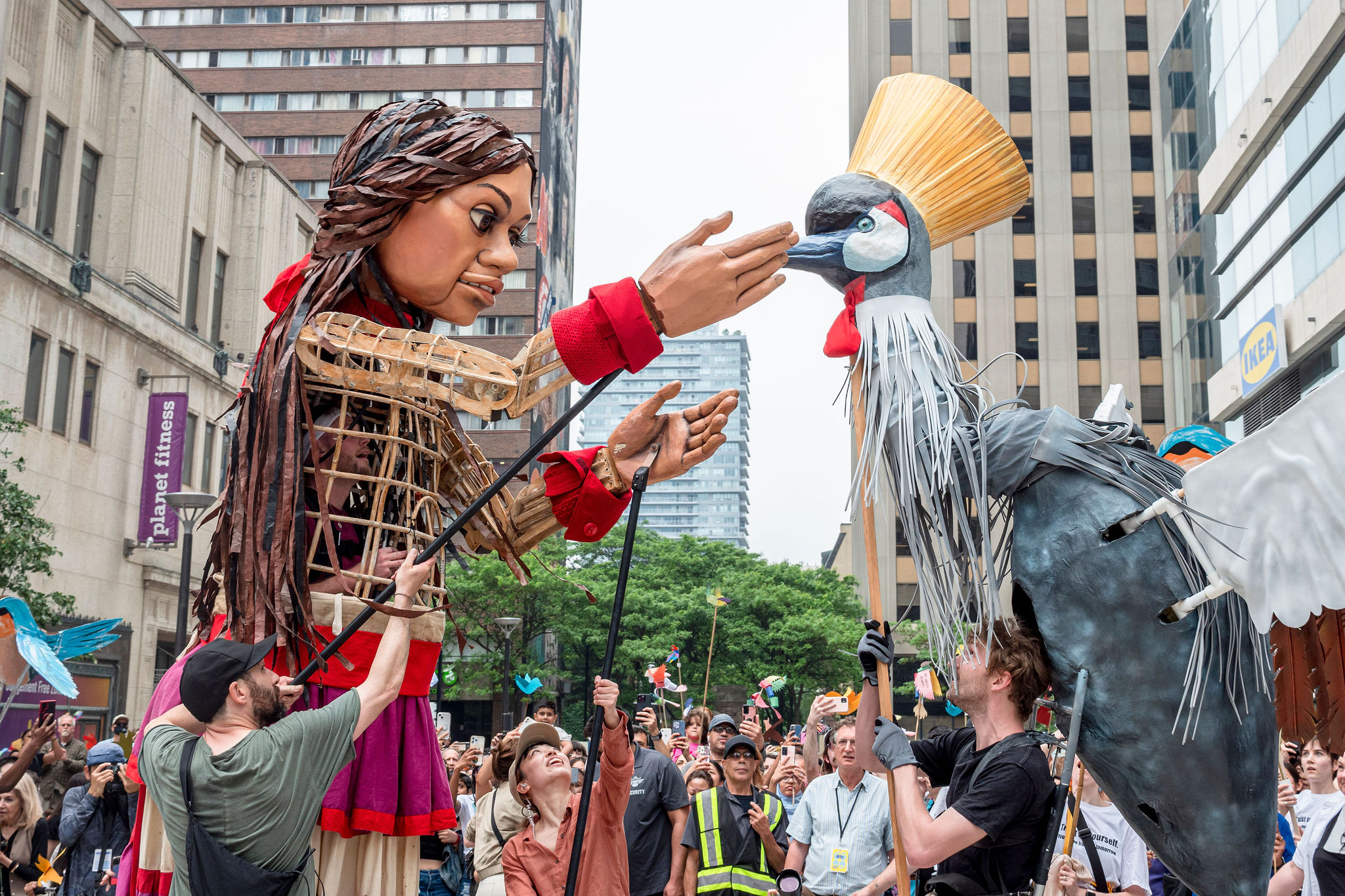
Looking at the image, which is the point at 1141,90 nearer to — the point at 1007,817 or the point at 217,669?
the point at 1007,817

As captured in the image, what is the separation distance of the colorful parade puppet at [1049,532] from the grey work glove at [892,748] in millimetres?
334

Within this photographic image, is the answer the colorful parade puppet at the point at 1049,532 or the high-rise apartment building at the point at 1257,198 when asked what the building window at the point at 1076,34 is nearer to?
the high-rise apartment building at the point at 1257,198

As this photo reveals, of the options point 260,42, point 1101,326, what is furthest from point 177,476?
point 260,42

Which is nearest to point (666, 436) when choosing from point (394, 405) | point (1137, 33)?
point (394, 405)

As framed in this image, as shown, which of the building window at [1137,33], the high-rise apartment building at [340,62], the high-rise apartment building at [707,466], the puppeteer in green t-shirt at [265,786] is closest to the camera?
the puppeteer in green t-shirt at [265,786]

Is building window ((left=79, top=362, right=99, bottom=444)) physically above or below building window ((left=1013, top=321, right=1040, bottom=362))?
below

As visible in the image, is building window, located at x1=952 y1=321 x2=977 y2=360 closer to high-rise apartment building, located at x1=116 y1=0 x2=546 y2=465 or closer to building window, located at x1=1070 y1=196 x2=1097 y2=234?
building window, located at x1=1070 y1=196 x2=1097 y2=234

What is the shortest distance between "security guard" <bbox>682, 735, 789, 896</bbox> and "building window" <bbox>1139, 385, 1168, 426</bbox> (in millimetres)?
35827

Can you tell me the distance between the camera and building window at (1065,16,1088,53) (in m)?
41.8

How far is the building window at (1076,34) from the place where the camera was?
4175cm

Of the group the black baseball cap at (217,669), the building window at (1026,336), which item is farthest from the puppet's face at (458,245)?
the building window at (1026,336)

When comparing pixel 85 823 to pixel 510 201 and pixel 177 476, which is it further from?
pixel 177 476

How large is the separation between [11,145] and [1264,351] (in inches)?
880

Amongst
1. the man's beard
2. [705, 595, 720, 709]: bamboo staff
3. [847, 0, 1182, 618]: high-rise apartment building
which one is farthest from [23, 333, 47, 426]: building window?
[847, 0, 1182, 618]: high-rise apartment building
